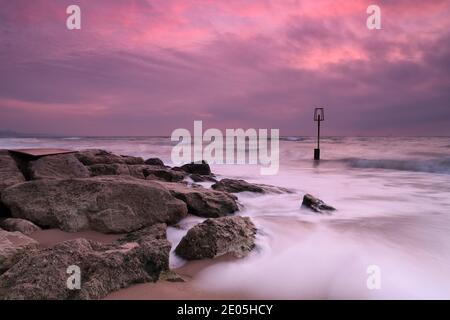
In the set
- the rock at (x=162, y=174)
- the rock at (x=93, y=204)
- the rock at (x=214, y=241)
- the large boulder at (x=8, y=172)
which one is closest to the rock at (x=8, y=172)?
the large boulder at (x=8, y=172)

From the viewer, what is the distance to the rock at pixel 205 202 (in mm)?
5102

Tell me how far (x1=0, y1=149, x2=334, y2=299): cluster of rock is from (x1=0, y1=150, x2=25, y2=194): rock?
0.01 m

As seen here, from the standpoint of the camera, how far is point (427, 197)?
28.6 ft

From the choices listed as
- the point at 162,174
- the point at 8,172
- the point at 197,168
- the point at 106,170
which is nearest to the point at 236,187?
the point at 162,174

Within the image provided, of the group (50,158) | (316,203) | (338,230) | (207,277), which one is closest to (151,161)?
(50,158)

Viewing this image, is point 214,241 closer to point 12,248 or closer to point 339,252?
point 339,252

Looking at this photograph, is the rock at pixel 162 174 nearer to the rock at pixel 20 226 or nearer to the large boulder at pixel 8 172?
the large boulder at pixel 8 172

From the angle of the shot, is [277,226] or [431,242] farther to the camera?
[277,226]

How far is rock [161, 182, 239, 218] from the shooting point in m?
5.10

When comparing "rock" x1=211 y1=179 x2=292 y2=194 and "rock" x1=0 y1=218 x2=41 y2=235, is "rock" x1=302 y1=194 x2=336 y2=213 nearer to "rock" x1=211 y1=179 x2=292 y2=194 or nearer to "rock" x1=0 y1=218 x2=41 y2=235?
"rock" x1=211 y1=179 x2=292 y2=194

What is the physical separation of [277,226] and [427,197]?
582 cm

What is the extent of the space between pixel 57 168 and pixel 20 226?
200cm

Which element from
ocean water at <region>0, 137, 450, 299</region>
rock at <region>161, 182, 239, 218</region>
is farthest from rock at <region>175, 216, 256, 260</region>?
rock at <region>161, 182, 239, 218</region>
